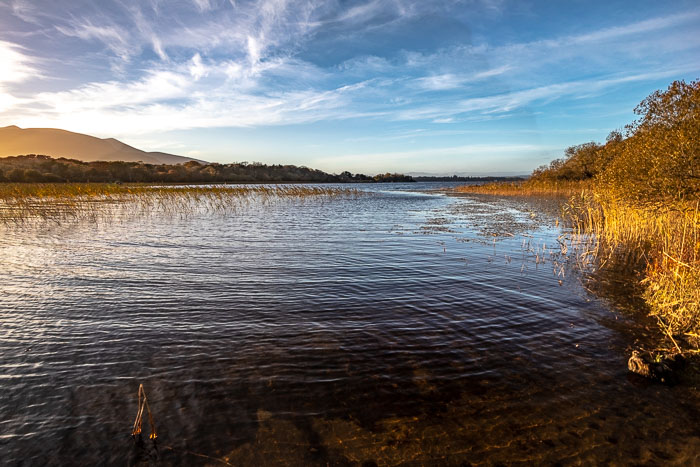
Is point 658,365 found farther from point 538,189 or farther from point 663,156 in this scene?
point 538,189

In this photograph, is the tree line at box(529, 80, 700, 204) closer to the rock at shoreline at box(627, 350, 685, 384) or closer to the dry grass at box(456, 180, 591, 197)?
the rock at shoreline at box(627, 350, 685, 384)

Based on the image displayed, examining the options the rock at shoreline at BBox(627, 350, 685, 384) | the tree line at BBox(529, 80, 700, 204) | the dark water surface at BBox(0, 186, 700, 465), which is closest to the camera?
the dark water surface at BBox(0, 186, 700, 465)

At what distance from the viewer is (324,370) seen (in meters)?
6.04

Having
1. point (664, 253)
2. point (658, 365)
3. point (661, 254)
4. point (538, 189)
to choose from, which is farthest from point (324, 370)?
point (538, 189)

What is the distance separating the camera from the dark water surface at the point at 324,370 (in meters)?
4.34

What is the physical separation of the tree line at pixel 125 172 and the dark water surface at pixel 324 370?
250ft

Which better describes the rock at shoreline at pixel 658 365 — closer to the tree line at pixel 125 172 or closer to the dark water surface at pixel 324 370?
the dark water surface at pixel 324 370

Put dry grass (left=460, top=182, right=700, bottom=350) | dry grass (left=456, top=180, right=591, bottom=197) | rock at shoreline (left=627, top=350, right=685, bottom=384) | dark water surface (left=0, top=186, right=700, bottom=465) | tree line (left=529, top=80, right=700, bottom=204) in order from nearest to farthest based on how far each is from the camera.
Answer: dark water surface (left=0, top=186, right=700, bottom=465) → rock at shoreline (left=627, top=350, right=685, bottom=384) → dry grass (left=460, top=182, right=700, bottom=350) → tree line (left=529, top=80, right=700, bottom=204) → dry grass (left=456, top=180, right=591, bottom=197)

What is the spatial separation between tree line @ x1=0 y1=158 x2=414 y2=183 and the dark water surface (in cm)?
7614

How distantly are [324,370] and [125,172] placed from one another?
10324 cm

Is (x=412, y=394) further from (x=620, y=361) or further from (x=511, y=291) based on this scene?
(x=511, y=291)

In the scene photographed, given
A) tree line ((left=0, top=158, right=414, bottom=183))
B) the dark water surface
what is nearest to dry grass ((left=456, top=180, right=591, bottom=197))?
the dark water surface

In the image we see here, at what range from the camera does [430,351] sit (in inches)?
264

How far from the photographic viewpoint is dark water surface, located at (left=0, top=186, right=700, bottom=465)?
434 centimetres
